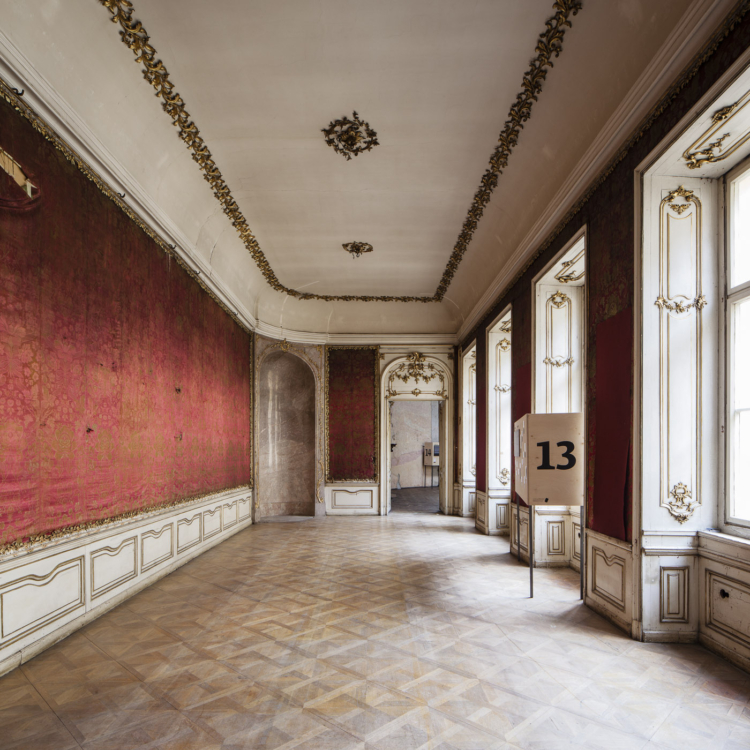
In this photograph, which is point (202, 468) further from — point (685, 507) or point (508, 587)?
point (685, 507)

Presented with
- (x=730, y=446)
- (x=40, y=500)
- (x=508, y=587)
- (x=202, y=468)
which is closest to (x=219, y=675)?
(x=40, y=500)

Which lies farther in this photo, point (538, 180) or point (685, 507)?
point (538, 180)

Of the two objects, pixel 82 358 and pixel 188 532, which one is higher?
pixel 82 358

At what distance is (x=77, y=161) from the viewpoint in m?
4.34

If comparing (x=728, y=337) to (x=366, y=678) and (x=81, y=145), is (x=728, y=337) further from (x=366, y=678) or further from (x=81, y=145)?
(x=81, y=145)

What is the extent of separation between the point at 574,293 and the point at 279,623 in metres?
5.15

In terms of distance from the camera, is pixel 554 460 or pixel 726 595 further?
pixel 554 460

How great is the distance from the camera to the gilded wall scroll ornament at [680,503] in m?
3.97

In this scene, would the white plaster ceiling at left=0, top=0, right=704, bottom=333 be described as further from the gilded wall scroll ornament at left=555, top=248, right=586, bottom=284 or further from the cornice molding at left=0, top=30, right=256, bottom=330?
the gilded wall scroll ornament at left=555, top=248, right=586, bottom=284

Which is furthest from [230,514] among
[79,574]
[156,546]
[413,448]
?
[413,448]

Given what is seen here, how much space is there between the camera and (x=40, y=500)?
3.82 meters

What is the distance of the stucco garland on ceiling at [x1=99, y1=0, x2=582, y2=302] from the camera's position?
12.5 ft

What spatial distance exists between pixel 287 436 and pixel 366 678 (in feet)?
29.5

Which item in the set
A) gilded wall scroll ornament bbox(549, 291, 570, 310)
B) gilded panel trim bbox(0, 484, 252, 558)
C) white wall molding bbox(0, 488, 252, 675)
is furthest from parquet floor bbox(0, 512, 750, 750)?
gilded wall scroll ornament bbox(549, 291, 570, 310)
